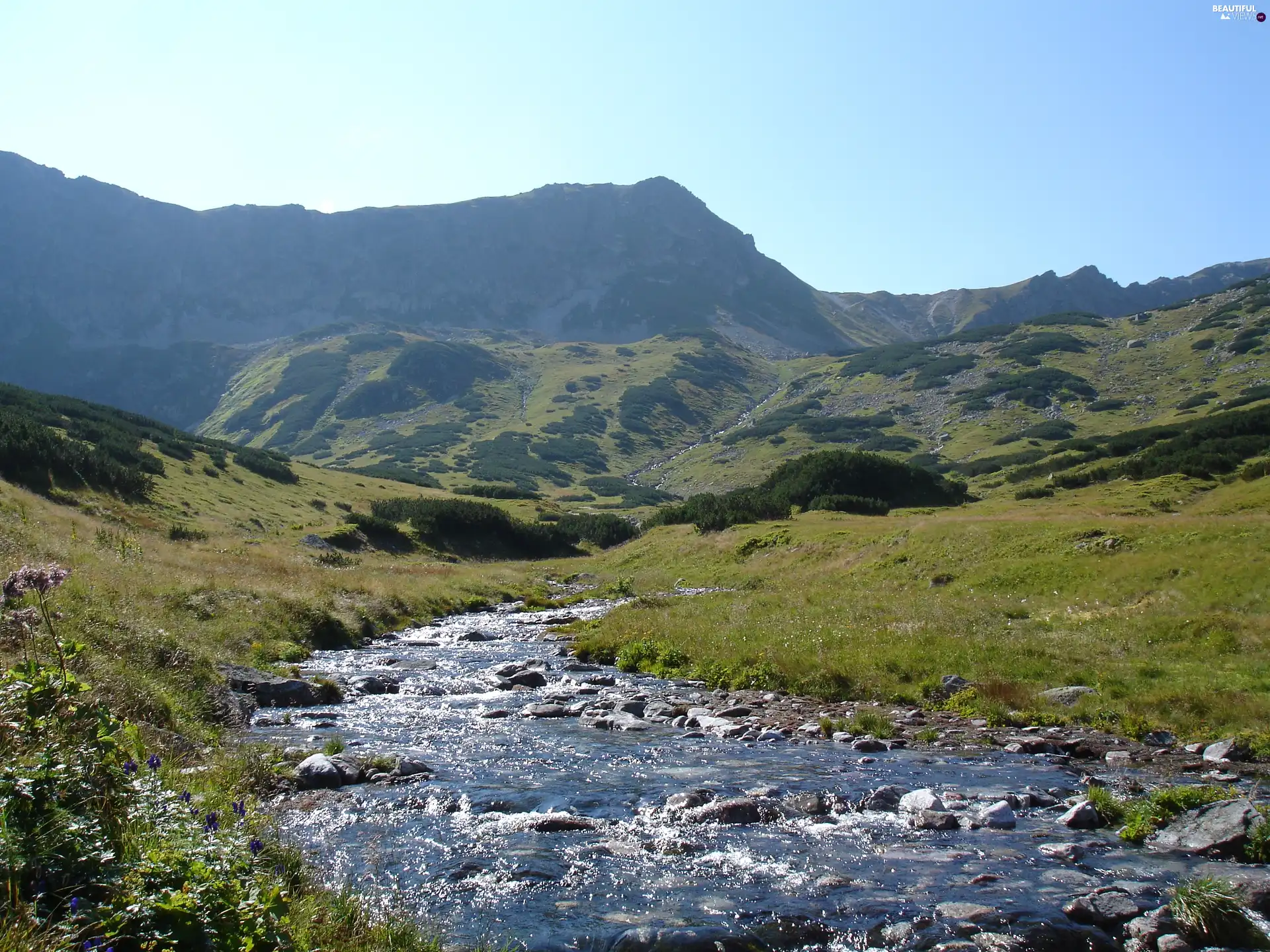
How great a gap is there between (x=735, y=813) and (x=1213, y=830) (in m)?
6.09

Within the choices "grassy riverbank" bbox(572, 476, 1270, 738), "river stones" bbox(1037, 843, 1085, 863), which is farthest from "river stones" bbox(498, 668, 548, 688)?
"river stones" bbox(1037, 843, 1085, 863)

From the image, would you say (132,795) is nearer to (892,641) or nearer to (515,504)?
(892,641)

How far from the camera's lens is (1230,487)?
42562 mm

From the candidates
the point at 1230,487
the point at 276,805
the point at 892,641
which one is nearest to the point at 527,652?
the point at 892,641

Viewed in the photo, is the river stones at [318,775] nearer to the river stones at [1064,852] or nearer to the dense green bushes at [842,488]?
the river stones at [1064,852]

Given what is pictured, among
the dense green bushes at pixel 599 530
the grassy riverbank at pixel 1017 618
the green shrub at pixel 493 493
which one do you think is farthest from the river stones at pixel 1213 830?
the green shrub at pixel 493 493

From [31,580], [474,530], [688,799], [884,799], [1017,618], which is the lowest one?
[474,530]

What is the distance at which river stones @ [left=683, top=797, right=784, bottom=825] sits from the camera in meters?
11.0

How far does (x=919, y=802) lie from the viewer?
1138cm

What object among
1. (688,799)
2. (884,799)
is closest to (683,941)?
(688,799)

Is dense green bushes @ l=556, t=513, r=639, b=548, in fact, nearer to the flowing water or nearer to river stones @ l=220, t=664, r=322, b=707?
river stones @ l=220, t=664, r=322, b=707

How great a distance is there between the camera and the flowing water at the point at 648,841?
27.7 feet

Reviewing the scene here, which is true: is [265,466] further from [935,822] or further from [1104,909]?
[1104,909]

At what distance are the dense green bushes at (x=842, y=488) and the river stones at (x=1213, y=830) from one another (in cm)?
5054
